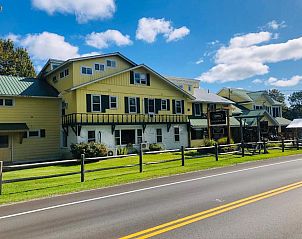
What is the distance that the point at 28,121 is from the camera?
27.9 m

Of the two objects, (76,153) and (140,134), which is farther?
(140,134)

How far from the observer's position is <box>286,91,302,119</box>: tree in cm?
9259

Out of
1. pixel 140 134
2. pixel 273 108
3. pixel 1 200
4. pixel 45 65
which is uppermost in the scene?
pixel 45 65

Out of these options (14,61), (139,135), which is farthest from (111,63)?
(14,61)

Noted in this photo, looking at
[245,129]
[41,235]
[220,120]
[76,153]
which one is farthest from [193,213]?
[245,129]

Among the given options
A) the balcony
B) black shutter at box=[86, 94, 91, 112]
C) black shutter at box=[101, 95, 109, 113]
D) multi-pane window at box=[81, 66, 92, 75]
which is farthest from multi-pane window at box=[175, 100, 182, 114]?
black shutter at box=[86, 94, 91, 112]

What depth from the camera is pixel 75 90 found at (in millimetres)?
27250

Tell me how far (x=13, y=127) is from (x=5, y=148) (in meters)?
2.11

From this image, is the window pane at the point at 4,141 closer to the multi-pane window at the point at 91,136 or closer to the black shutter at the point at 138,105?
the multi-pane window at the point at 91,136

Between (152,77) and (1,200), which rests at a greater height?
(152,77)

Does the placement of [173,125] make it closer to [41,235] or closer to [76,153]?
[76,153]

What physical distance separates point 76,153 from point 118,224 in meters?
18.8

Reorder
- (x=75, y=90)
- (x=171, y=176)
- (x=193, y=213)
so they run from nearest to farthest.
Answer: (x=193, y=213) → (x=171, y=176) → (x=75, y=90)

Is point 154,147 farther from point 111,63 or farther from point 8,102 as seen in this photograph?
point 8,102
